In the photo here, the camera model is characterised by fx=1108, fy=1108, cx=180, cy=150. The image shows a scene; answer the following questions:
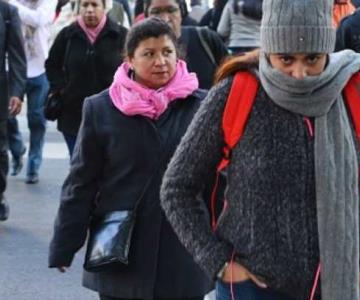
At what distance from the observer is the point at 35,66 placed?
1056cm

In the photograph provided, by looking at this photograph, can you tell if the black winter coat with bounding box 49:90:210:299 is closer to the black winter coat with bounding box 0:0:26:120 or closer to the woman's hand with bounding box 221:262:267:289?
the woman's hand with bounding box 221:262:267:289

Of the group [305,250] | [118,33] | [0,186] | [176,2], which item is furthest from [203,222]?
[0,186]

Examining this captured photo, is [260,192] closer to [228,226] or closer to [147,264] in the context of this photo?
[228,226]

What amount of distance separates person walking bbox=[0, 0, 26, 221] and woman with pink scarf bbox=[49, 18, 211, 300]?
13.7 feet

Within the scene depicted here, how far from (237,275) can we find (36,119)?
295 inches

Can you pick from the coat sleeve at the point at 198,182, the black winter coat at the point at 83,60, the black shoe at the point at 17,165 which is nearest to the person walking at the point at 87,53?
the black winter coat at the point at 83,60

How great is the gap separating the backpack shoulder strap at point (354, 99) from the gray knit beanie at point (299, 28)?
12cm

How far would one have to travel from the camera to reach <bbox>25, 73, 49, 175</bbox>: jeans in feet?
33.8

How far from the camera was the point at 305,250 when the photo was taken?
301 cm

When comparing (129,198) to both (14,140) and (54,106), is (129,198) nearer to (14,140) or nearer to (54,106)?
(54,106)

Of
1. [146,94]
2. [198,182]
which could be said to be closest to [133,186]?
[146,94]

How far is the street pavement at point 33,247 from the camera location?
6.70 metres

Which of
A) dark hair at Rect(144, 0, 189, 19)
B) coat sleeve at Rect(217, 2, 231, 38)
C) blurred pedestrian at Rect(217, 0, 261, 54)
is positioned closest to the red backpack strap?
dark hair at Rect(144, 0, 189, 19)

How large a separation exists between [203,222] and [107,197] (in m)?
1.04
